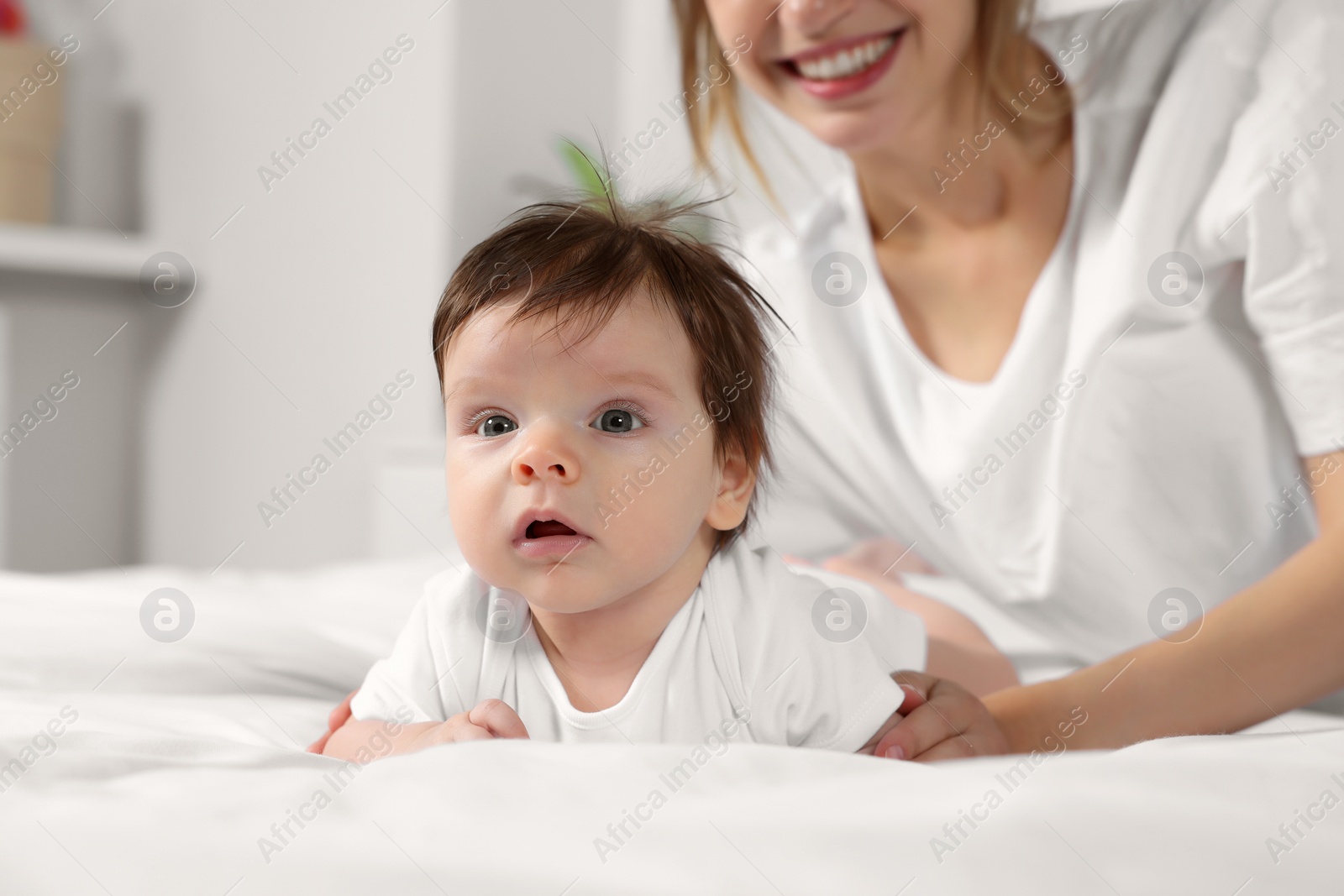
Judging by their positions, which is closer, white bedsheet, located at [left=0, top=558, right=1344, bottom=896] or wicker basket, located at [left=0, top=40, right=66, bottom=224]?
white bedsheet, located at [left=0, top=558, right=1344, bottom=896]

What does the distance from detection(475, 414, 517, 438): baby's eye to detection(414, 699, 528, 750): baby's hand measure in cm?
16

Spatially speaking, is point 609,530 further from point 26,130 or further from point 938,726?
point 26,130

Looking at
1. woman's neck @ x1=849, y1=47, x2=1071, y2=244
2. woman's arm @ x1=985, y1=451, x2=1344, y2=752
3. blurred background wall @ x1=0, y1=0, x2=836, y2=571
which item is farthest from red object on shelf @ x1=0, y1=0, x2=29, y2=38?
woman's arm @ x1=985, y1=451, x2=1344, y2=752

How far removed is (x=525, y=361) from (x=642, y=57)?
2288 mm

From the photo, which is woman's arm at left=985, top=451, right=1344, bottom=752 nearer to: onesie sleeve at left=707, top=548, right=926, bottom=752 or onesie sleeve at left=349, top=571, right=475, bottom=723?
onesie sleeve at left=707, top=548, right=926, bottom=752

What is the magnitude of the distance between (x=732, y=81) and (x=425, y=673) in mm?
900

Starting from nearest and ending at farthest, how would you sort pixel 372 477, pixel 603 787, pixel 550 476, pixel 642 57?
1. pixel 603 787
2. pixel 550 476
3. pixel 372 477
4. pixel 642 57

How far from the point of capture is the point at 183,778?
54 centimetres

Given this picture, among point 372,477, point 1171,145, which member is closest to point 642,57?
point 372,477

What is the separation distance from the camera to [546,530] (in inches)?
26.3

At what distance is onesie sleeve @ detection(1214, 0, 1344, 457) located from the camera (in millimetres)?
927

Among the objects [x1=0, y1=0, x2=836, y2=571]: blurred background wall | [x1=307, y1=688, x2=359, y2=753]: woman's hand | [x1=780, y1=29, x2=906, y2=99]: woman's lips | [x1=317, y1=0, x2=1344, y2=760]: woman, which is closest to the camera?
[x1=307, y1=688, x2=359, y2=753]: woman's hand

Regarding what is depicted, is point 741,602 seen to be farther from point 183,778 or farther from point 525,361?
point 183,778

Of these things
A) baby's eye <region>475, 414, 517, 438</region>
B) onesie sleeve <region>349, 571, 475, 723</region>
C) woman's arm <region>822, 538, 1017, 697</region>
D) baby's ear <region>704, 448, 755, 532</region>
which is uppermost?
baby's eye <region>475, 414, 517, 438</region>
